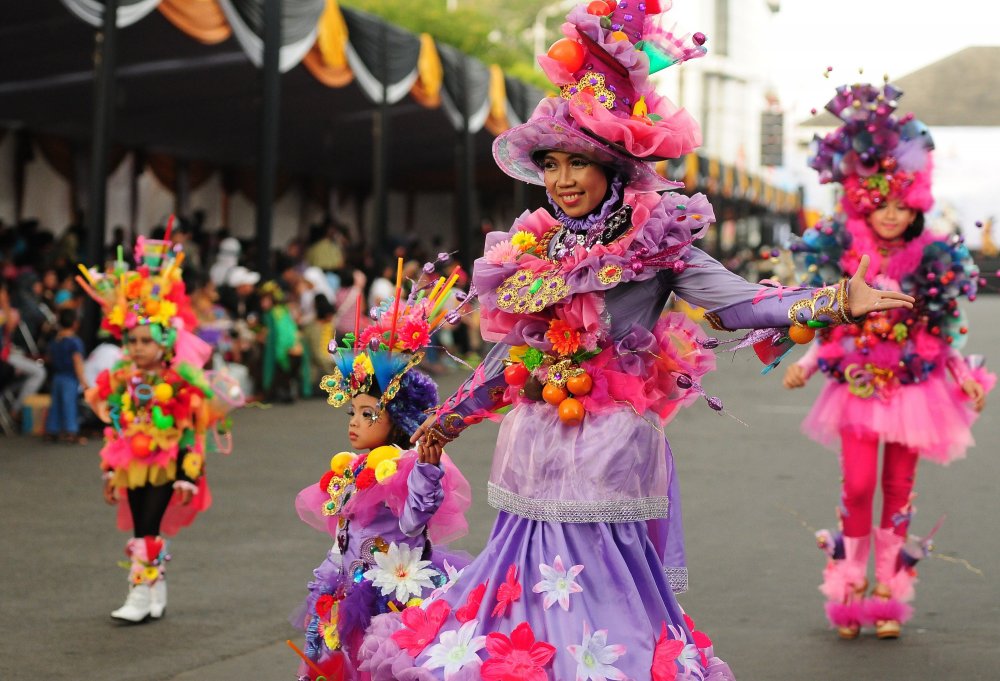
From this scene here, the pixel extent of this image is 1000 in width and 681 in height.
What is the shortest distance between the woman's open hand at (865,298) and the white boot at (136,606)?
13.8 ft

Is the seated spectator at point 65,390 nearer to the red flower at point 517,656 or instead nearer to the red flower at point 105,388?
the red flower at point 105,388

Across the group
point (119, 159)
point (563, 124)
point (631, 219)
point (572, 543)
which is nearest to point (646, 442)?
point (572, 543)

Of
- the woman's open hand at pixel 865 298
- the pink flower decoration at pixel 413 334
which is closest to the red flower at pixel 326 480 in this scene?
the pink flower decoration at pixel 413 334

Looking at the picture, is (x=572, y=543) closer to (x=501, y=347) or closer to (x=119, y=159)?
(x=501, y=347)

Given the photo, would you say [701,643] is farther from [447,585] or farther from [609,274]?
[609,274]

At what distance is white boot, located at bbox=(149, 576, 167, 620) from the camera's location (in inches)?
280

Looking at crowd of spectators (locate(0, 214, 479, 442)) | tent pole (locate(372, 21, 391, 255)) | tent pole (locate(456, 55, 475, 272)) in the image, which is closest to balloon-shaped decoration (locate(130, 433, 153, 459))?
crowd of spectators (locate(0, 214, 479, 442))

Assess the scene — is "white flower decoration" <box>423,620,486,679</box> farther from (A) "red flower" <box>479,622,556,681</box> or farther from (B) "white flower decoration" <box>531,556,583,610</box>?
(B) "white flower decoration" <box>531,556,583,610</box>

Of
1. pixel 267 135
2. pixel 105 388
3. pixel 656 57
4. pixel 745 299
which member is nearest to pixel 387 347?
pixel 656 57

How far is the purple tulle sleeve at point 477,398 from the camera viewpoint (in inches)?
185

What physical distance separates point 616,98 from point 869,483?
298cm

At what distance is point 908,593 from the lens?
6832 millimetres

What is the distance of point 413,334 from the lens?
538 cm

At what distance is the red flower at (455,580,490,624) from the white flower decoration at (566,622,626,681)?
0.33m
